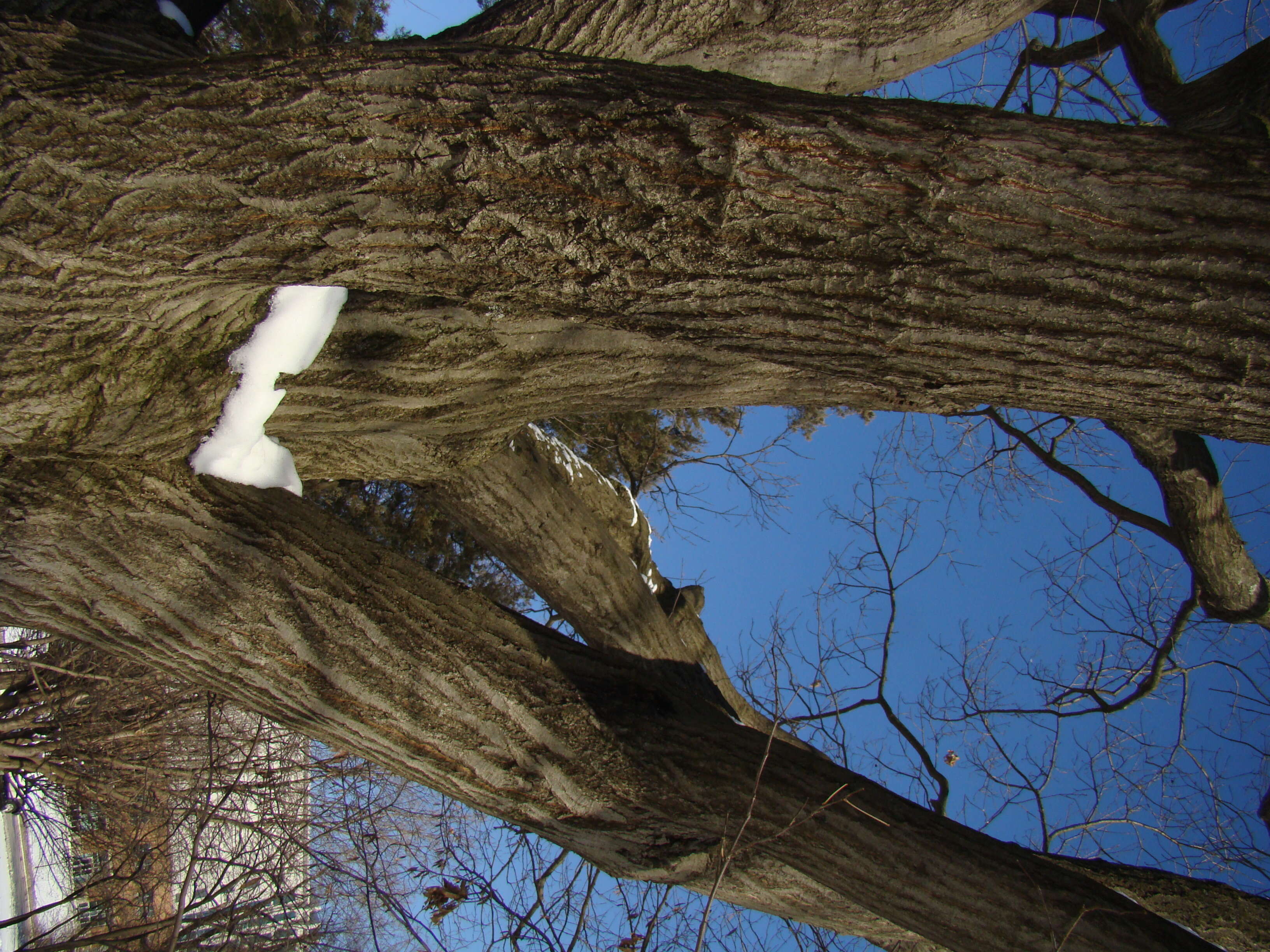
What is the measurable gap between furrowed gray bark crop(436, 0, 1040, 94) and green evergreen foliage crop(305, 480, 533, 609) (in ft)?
12.7

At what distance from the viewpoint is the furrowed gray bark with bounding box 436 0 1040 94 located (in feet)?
11.0

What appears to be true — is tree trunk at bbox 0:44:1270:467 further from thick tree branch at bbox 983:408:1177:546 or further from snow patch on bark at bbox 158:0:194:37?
thick tree branch at bbox 983:408:1177:546

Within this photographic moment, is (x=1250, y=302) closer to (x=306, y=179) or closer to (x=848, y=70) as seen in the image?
(x=306, y=179)

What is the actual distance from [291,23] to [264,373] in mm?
4856

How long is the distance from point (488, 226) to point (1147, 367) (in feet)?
5.36

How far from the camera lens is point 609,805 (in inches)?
102

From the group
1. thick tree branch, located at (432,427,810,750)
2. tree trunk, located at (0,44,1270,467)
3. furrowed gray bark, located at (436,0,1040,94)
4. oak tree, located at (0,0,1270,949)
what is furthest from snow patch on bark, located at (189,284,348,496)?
furrowed gray bark, located at (436,0,1040,94)

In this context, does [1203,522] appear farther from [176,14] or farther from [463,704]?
[176,14]

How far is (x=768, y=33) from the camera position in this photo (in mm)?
3594

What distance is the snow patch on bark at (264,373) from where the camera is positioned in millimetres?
2350

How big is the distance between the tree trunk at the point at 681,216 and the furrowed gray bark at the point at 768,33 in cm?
174

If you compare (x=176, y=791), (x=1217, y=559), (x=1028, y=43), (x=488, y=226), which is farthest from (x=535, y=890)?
(x=1028, y=43)

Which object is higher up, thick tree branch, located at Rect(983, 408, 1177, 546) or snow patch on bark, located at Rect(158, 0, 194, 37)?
thick tree branch, located at Rect(983, 408, 1177, 546)

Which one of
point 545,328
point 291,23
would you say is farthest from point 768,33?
point 291,23
